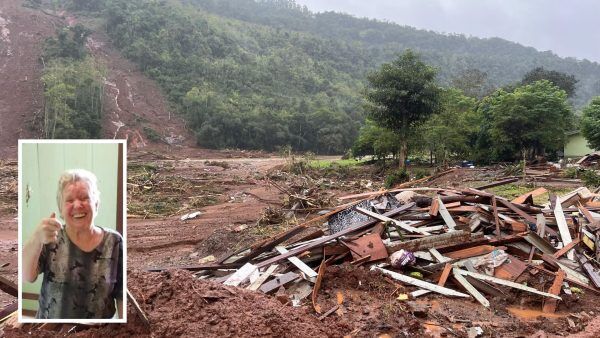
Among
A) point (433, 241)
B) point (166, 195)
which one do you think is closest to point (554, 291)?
point (433, 241)

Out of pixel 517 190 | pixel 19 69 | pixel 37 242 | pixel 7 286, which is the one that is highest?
pixel 19 69

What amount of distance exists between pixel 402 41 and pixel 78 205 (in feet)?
492

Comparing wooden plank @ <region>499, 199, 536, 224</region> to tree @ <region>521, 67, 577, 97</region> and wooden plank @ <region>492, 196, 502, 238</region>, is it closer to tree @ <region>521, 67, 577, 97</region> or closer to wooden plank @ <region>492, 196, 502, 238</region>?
wooden plank @ <region>492, 196, 502, 238</region>

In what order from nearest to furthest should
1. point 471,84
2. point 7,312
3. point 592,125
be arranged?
point 7,312
point 592,125
point 471,84

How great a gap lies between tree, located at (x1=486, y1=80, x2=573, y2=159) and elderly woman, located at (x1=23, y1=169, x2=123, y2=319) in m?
25.0

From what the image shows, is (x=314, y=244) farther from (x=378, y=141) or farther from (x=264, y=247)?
(x=378, y=141)

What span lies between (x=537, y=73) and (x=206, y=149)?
111 feet

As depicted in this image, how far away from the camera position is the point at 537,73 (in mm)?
43469

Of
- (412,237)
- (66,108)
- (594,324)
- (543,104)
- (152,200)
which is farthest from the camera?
(66,108)

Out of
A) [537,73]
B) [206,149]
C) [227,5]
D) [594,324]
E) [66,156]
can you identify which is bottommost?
[206,149]

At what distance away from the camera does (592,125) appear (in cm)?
2336

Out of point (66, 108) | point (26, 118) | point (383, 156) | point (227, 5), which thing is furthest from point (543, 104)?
point (227, 5)

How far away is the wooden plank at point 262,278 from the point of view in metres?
5.30

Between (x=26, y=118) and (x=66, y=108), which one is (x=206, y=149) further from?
(x=26, y=118)
